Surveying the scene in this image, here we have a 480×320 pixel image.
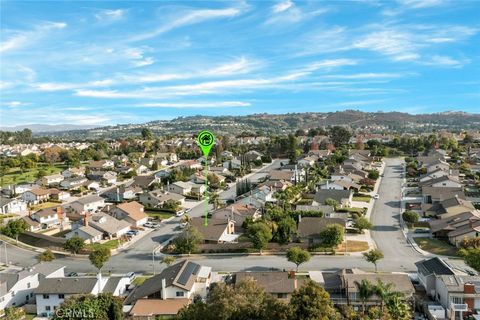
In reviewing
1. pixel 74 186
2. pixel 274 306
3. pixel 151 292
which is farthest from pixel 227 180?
pixel 274 306

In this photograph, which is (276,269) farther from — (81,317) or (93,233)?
(93,233)

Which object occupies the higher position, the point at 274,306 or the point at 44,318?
the point at 274,306

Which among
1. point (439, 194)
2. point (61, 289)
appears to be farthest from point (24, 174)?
point (439, 194)

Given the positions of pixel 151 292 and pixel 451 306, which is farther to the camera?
pixel 151 292

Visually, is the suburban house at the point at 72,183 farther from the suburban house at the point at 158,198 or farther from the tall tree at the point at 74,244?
the tall tree at the point at 74,244

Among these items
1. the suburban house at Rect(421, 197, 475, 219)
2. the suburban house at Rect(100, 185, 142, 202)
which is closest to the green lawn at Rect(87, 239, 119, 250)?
the suburban house at Rect(100, 185, 142, 202)

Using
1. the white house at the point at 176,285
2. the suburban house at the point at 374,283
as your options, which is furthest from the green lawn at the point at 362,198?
the white house at the point at 176,285
